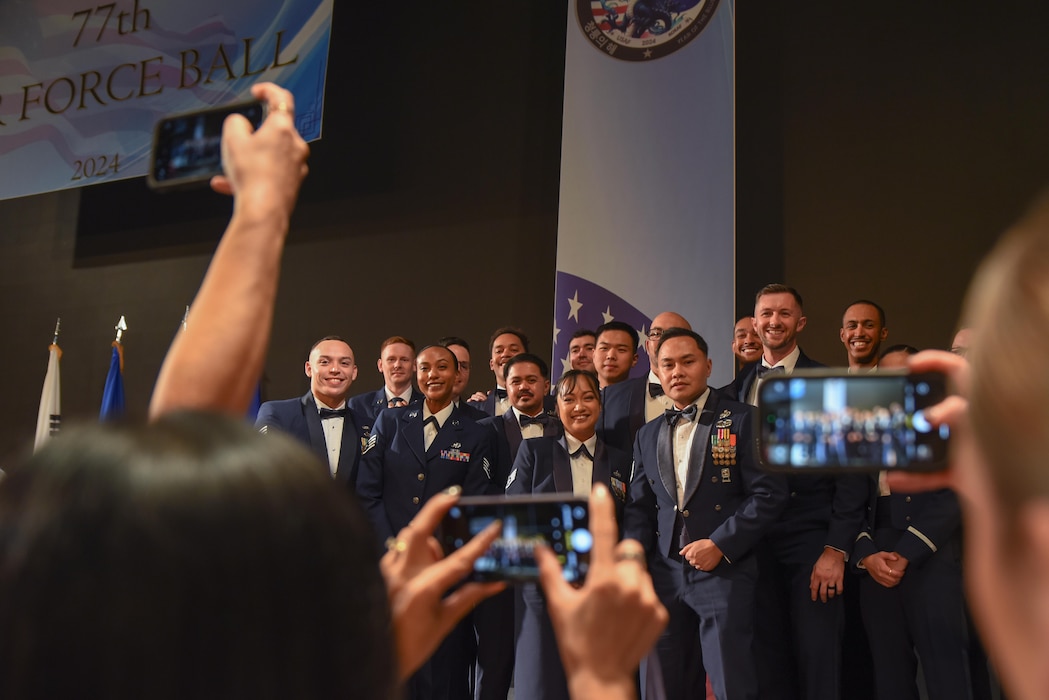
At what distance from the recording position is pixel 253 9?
655 cm

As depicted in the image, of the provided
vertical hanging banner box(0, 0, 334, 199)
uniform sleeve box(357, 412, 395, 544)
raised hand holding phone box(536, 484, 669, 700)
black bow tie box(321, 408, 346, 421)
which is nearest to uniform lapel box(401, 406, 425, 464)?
uniform sleeve box(357, 412, 395, 544)

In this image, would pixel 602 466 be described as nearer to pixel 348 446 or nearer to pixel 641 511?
pixel 641 511

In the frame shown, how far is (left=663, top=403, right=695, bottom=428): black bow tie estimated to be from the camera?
3812 mm

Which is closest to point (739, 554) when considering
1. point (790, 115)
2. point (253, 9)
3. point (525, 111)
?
point (790, 115)

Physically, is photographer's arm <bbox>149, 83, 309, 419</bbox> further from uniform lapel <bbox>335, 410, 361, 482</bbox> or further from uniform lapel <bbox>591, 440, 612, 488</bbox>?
uniform lapel <bbox>335, 410, 361, 482</bbox>

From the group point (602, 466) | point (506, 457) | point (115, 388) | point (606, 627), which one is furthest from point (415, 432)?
point (606, 627)

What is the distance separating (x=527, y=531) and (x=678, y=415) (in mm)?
2868

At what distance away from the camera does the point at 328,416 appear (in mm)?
4539

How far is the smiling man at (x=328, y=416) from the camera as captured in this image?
4.39 metres

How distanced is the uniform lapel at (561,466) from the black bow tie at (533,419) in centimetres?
38

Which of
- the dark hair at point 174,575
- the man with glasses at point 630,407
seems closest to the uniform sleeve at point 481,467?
the man with glasses at point 630,407

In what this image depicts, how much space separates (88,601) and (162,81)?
Answer: 7.06 metres

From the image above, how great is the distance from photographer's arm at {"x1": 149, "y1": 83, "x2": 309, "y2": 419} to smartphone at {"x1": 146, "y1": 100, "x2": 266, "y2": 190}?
358mm

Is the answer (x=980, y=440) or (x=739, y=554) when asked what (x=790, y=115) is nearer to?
(x=739, y=554)
